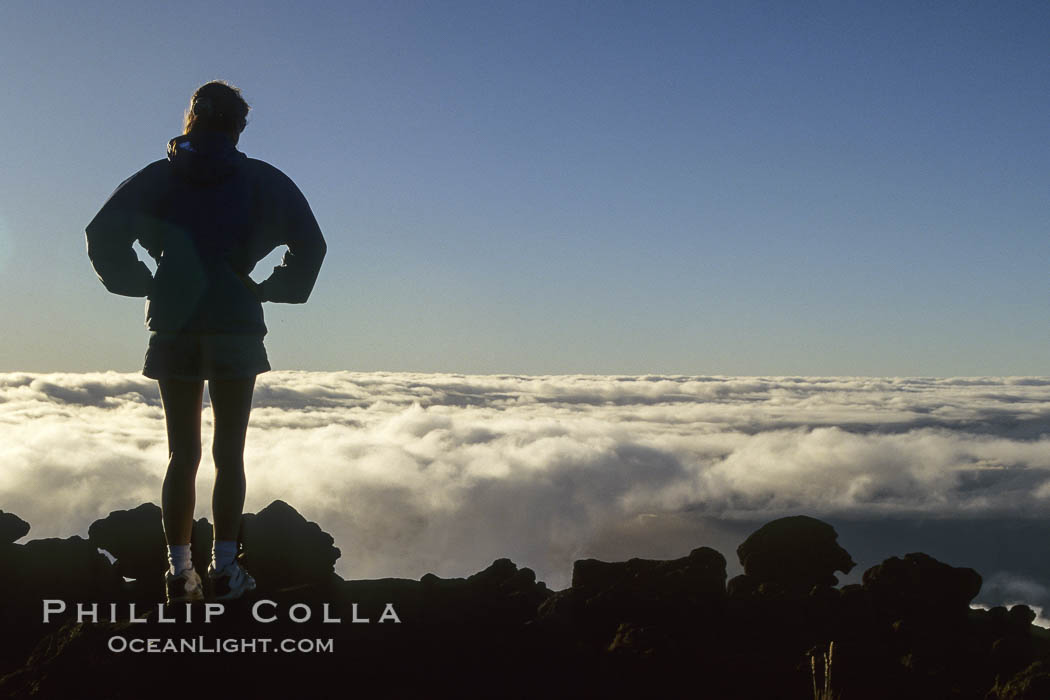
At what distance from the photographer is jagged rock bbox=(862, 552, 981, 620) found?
15891 millimetres

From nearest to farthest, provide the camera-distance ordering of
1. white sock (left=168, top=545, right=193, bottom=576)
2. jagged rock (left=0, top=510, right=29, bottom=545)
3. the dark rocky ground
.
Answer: white sock (left=168, top=545, right=193, bottom=576) < the dark rocky ground < jagged rock (left=0, top=510, right=29, bottom=545)

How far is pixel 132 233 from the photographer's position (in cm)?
569

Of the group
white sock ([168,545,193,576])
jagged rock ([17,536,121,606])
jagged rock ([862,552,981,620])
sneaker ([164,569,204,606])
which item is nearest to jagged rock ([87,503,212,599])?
jagged rock ([17,536,121,606])

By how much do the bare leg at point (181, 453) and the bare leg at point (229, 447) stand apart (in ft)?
0.46

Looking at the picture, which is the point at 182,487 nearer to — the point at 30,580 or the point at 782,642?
the point at 782,642

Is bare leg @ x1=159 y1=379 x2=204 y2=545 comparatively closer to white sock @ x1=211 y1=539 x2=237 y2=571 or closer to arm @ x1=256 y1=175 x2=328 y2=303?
white sock @ x1=211 y1=539 x2=237 y2=571

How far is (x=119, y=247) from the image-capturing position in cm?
564

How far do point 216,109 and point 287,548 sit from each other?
1063cm

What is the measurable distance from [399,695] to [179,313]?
23.6 ft

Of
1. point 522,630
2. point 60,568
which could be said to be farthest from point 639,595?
point 60,568

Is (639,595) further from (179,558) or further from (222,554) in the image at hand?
(179,558)

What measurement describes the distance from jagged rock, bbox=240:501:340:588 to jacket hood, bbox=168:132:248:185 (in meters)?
9.75

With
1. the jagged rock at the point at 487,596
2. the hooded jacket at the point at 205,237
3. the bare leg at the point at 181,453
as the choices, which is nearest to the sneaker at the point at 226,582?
the bare leg at the point at 181,453

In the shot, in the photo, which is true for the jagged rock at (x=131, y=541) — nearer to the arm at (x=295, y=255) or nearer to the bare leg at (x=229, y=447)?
the bare leg at (x=229, y=447)
